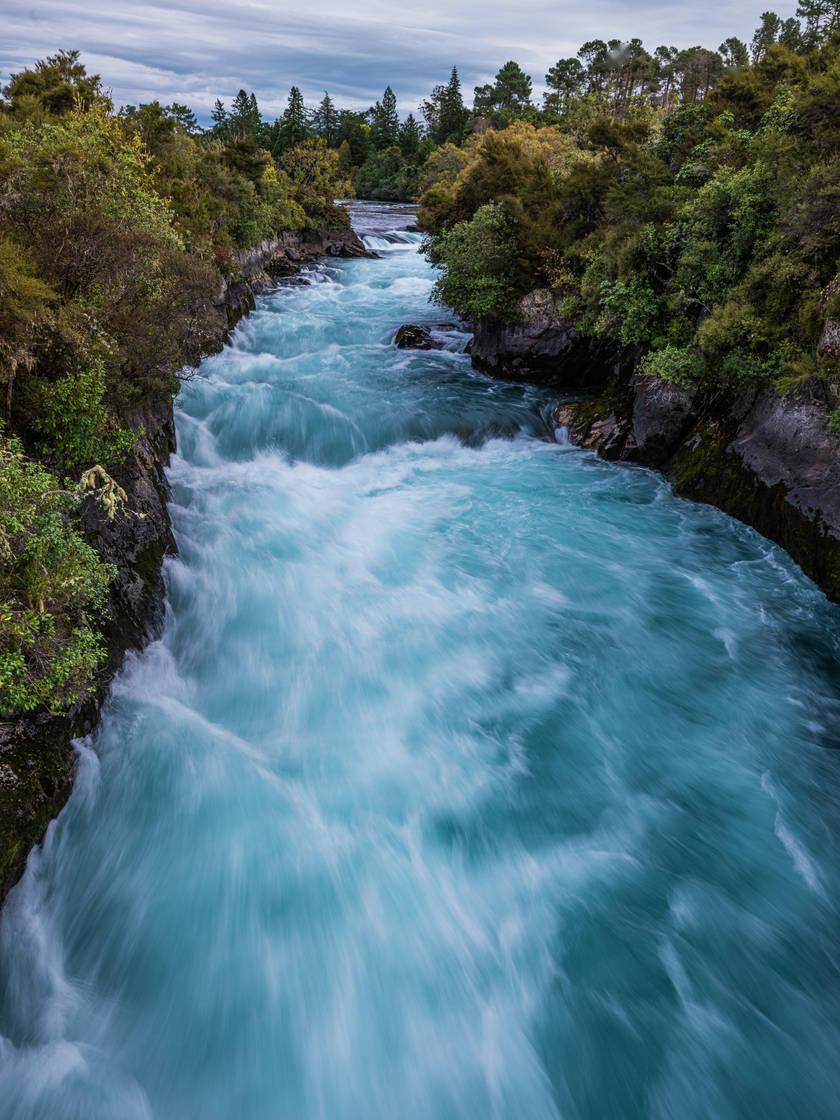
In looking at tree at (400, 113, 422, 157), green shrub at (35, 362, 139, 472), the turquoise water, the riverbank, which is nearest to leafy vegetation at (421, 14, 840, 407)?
the turquoise water

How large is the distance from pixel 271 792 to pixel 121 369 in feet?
21.9

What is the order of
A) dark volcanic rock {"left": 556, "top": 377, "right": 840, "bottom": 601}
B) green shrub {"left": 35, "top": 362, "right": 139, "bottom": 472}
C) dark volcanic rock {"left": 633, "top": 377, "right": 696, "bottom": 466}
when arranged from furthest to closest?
1. dark volcanic rock {"left": 633, "top": 377, "right": 696, "bottom": 466}
2. dark volcanic rock {"left": 556, "top": 377, "right": 840, "bottom": 601}
3. green shrub {"left": 35, "top": 362, "right": 139, "bottom": 472}

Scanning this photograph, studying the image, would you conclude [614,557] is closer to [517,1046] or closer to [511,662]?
[511,662]

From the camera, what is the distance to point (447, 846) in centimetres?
666

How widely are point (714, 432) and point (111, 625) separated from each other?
475 inches

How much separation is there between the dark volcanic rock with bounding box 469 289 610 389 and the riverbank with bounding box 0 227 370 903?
9248 mm

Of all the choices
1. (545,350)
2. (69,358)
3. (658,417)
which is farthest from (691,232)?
(69,358)

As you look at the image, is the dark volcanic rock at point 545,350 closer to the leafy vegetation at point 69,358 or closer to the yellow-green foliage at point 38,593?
the leafy vegetation at point 69,358

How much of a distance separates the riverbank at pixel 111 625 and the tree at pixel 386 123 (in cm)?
8370

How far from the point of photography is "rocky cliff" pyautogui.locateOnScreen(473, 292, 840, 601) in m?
10.1

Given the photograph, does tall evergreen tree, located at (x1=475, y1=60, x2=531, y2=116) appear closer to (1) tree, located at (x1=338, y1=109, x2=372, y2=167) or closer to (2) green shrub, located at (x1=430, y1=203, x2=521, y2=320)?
(1) tree, located at (x1=338, y1=109, x2=372, y2=167)

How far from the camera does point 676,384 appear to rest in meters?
13.6

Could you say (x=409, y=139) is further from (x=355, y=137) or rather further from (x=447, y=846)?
(x=447, y=846)

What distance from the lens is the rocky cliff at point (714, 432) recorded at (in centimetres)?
1014
